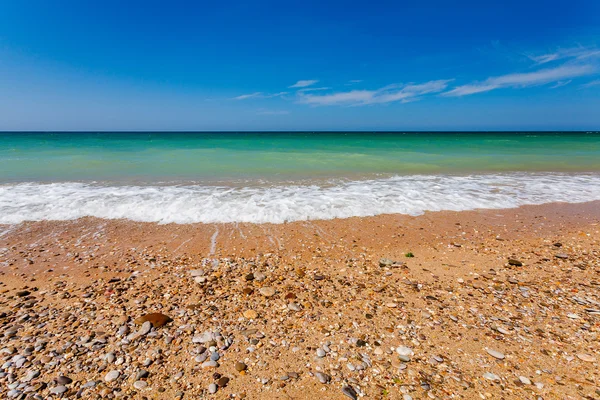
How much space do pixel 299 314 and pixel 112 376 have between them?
182cm

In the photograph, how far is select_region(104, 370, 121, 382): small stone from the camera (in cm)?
238

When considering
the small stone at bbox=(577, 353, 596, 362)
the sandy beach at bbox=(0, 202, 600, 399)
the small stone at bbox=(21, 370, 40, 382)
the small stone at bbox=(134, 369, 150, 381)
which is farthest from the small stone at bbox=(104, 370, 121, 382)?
the small stone at bbox=(577, 353, 596, 362)

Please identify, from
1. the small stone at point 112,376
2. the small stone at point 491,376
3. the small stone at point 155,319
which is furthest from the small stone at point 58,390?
the small stone at point 491,376

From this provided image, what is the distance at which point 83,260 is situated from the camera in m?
4.68

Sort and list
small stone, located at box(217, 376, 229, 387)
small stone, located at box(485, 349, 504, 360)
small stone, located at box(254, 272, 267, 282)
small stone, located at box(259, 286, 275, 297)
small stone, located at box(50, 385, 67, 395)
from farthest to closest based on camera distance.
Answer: small stone, located at box(254, 272, 267, 282) < small stone, located at box(259, 286, 275, 297) < small stone, located at box(485, 349, 504, 360) < small stone, located at box(217, 376, 229, 387) < small stone, located at box(50, 385, 67, 395)

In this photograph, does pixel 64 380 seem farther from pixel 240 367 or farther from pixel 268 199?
pixel 268 199

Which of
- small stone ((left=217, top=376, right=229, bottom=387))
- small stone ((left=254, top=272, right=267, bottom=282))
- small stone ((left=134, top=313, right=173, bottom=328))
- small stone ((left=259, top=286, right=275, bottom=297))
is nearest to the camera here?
small stone ((left=217, top=376, right=229, bottom=387))

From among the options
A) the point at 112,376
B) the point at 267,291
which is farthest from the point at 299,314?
the point at 112,376

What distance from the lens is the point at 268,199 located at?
818 centimetres

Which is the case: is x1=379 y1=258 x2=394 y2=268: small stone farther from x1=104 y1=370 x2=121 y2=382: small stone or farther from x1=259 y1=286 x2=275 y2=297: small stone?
x1=104 y1=370 x2=121 y2=382: small stone

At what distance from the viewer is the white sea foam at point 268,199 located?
689 cm

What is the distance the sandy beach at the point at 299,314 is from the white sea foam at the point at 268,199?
111 centimetres

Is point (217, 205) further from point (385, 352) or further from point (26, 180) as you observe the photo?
point (26, 180)

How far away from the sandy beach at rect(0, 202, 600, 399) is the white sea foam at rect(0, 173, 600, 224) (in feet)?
3.64
